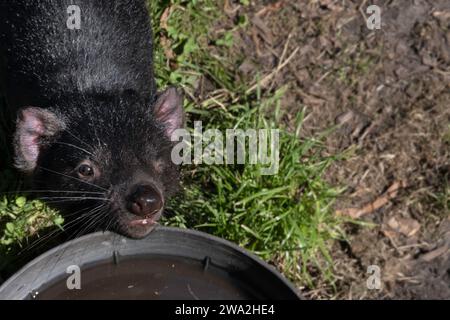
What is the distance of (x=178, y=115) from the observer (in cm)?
425

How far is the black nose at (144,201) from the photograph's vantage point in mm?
3709

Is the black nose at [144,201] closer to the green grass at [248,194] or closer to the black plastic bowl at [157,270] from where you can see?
the black plastic bowl at [157,270]

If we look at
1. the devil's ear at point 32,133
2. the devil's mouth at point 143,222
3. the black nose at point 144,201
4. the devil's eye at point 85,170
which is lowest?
the devil's mouth at point 143,222

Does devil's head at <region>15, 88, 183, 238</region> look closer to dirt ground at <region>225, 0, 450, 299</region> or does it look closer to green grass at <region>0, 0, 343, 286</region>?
green grass at <region>0, 0, 343, 286</region>

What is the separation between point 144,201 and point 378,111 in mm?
2114

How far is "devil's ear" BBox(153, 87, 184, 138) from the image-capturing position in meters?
4.16

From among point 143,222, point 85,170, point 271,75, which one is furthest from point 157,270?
point 271,75

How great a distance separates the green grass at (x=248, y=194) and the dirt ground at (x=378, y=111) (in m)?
0.15

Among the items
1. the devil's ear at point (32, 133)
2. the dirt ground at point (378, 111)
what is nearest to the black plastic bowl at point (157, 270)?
the devil's ear at point (32, 133)

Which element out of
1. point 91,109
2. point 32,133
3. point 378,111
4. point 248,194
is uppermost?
point 91,109

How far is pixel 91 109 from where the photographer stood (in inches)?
157

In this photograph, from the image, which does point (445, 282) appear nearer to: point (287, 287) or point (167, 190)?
point (287, 287)

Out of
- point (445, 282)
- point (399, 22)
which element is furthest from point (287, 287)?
point (399, 22)

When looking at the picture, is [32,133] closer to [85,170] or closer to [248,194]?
[85,170]
